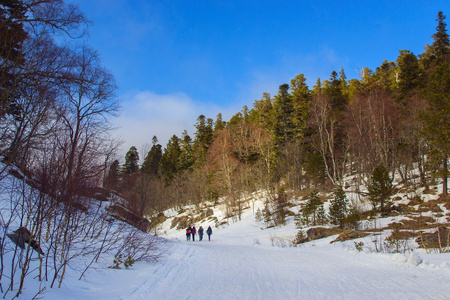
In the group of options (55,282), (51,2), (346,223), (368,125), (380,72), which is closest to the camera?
(55,282)

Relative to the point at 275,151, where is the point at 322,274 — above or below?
below

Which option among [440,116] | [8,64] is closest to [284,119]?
[440,116]

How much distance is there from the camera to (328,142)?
90.3 ft

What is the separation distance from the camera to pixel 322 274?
6.79m

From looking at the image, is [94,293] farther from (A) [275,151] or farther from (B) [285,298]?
(A) [275,151]

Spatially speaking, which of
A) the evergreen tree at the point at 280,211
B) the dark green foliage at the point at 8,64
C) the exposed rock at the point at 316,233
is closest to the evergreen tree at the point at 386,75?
the evergreen tree at the point at 280,211

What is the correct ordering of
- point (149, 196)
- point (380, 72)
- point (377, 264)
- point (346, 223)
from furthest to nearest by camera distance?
point (380, 72), point (149, 196), point (346, 223), point (377, 264)

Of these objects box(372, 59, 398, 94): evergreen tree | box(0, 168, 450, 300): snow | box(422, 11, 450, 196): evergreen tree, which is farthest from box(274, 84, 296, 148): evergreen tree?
box(0, 168, 450, 300): snow

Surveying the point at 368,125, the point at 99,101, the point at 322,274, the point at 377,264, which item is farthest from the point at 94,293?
the point at 368,125

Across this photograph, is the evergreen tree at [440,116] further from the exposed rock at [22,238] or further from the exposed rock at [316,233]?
the exposed rock at [22,238]

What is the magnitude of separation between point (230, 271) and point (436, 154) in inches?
806

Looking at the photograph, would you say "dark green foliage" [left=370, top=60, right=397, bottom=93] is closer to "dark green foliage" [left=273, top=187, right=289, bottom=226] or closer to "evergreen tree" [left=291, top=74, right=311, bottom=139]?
"evergreen tree" [left=291, top=74, right=311, bottom=139]

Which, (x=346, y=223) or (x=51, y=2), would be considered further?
(x=346, y=223)

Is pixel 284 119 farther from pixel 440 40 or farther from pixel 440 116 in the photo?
pixel 440 40
